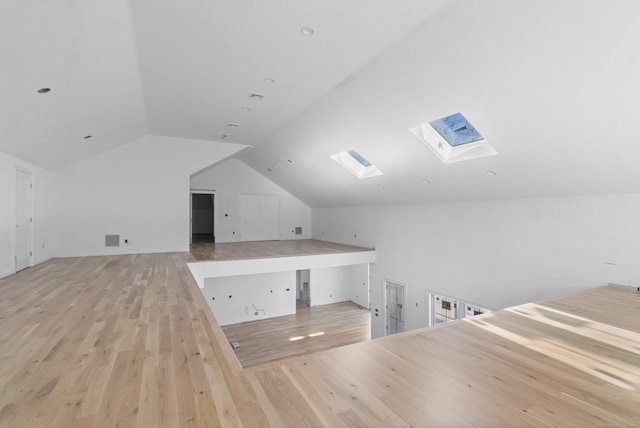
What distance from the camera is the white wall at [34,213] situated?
458 cm

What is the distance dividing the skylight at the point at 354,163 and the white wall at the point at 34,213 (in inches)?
211

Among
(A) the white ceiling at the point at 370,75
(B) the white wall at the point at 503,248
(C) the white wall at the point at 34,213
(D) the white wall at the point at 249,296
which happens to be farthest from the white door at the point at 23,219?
(B) the white wall at the point at 503,248

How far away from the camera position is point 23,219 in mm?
5332

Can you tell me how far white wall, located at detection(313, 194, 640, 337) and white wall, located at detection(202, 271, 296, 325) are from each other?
2.64 metres

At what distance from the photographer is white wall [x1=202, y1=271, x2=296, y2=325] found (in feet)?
28.0

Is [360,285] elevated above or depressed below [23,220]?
below

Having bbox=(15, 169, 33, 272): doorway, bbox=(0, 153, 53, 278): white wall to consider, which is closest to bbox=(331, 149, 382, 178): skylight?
bbox=(0, 153, 53, 278): white wall

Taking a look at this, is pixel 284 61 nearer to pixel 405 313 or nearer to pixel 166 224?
pixel 166 224

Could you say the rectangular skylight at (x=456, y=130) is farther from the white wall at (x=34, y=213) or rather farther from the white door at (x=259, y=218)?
the white door at (x=259, y=218)

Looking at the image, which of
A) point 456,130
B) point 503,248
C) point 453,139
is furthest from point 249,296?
point 456,130

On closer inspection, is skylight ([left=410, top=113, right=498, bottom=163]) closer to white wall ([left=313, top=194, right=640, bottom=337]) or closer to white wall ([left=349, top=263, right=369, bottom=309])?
white wall ([left=313, top=194, right=640, bottom=337])

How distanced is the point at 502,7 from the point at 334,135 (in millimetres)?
3497

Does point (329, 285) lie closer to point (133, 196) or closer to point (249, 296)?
point (249, 296)

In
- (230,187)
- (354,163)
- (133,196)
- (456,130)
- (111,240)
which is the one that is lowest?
(111,240)
